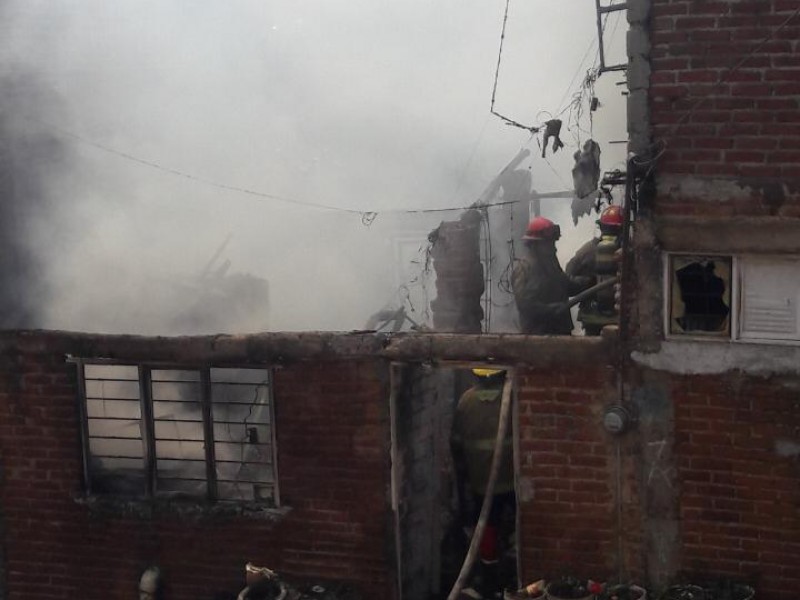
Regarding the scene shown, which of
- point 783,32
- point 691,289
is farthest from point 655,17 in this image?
point 691,289

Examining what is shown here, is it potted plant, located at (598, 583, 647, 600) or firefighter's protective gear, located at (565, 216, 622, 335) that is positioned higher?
firefighter's protective gear, located at (565, 216, 622, 335)

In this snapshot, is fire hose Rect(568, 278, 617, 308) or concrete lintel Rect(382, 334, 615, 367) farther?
fire hose Rect(568, 278, 617, 308)

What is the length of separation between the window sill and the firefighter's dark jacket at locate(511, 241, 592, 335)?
2777 mm

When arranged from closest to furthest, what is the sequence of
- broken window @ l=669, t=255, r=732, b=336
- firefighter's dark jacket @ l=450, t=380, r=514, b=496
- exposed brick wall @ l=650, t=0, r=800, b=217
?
exposed brick wall @ l=650, t=0, r=800, b=217 → broken window @ l=669, t=255, r=732, b=336 → firefighter's dark jacket @ l=450, t=380, r=514, b=496

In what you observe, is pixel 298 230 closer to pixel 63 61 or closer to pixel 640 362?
pixel 63 61

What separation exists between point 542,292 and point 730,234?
2.76 meters

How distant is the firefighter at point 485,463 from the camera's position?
21.0 feet

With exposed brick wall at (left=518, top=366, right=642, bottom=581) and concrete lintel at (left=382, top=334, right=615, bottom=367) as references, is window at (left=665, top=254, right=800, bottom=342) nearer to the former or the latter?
concrete lintel at (left=382, top=334, right=615, bottom=367)

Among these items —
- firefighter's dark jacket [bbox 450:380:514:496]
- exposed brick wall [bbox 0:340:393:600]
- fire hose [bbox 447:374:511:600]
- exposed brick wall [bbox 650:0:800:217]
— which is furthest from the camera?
firefighter's dark jacket [bbox 450:380:514:496]

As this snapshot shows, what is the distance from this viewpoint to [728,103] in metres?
4.86

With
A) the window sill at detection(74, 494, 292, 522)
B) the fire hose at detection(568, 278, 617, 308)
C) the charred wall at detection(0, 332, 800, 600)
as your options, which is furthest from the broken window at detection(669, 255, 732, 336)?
the window sill at detection(74, 494, 292, 522)


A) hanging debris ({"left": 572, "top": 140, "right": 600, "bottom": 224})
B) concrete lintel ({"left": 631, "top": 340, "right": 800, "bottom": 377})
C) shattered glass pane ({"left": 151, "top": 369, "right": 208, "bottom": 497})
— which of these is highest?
hanging debris ({"left": 572, "top": 140, "right": 600, "bottom": 224})

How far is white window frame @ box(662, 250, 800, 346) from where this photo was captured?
4914mm

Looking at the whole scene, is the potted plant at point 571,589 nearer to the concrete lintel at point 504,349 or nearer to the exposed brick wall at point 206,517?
the exposed brick wall at point 206,517
